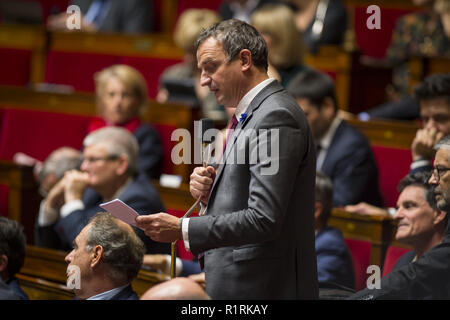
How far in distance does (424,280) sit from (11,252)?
0.74 m

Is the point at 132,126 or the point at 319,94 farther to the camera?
the point at 132,126

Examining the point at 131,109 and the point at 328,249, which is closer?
the point at 328,249

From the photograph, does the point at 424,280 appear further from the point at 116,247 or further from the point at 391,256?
the point at 116,247

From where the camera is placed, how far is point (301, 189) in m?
1.11

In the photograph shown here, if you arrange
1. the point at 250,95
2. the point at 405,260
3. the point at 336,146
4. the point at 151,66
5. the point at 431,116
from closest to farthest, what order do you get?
the point at 250,95 < the point at 405,260 < the point at 431,116 < the point at 336,146 < the point at 151,66

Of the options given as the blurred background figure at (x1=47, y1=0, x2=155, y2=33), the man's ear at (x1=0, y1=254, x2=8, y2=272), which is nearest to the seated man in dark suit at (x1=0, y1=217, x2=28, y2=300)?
the man's ear at (x1=0, y1=254, x2=8, y2=272)

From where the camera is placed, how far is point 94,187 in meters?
1.86

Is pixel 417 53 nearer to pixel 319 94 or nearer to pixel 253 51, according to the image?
pixel 319 94

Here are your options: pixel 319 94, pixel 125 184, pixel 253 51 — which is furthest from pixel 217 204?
pixel 319 94

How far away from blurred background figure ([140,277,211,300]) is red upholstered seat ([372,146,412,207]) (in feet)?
3.48

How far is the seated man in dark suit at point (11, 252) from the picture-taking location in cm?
149

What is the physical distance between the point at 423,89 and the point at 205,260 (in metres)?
0.84

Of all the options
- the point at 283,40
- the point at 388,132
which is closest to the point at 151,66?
the point at 283,40

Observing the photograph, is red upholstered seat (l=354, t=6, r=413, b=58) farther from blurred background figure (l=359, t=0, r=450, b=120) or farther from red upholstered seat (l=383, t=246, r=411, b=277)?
red upholstered seat (l=383, t=246, r=411, b=277)
